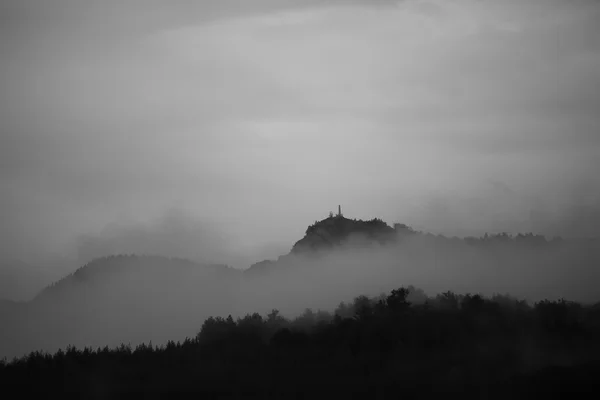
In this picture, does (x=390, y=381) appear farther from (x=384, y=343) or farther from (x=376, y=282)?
(x=376, y=282)

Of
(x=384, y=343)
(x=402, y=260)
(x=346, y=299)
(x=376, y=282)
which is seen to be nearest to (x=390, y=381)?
(x=384, y=343)

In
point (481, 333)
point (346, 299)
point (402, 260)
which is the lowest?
point (481, 333)

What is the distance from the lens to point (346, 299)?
130125mm

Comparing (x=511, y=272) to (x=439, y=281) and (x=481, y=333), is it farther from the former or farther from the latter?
(x=481, y=333)

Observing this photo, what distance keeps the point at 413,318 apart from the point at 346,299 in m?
32.2

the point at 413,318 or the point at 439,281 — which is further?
the point at 439,281

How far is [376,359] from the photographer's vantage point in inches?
3442

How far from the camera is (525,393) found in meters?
64.9

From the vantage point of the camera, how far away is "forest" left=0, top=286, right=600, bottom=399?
72.4 meters

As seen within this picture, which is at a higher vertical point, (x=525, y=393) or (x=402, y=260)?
(x=402, y=260)

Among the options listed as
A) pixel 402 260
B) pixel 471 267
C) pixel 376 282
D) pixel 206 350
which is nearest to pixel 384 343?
pixel 206 350

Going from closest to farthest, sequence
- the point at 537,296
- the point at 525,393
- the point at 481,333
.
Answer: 1. the point at 525,393
2. the point at 481,333
3. the point at 537,296

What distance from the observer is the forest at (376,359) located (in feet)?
238

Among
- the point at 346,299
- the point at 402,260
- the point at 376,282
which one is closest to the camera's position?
the point at 346,299
